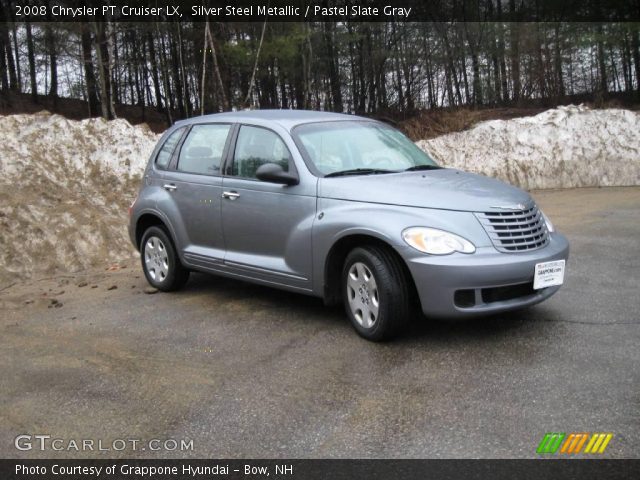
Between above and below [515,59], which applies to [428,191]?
below

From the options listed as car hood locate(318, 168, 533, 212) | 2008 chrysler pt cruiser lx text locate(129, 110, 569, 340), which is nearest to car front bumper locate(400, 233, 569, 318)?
2008 chrysler pt cruiser lx text locate(129, 110, 569, 340)

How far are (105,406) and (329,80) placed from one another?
23.1 m

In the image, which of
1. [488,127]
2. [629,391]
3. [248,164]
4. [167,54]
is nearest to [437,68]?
[488,127]

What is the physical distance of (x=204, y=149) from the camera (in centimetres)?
657

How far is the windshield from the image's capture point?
5.58m

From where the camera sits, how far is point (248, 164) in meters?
6.02

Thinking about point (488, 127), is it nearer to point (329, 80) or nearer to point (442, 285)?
point (329, 80)

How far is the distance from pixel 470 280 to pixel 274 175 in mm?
1786

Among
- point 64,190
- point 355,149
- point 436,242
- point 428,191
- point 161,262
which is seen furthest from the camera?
point 64,190

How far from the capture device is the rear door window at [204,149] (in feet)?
20.8

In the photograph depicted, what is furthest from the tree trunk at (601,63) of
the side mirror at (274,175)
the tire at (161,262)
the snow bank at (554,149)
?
the side mirror at (274,175)

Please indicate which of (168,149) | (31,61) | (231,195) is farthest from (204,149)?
(31,61)

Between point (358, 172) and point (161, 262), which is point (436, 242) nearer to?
point (358, 172)

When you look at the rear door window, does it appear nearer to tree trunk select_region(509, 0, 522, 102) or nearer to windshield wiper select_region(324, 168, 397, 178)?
windshield wiper select_region(324, 168, 397, 178)
